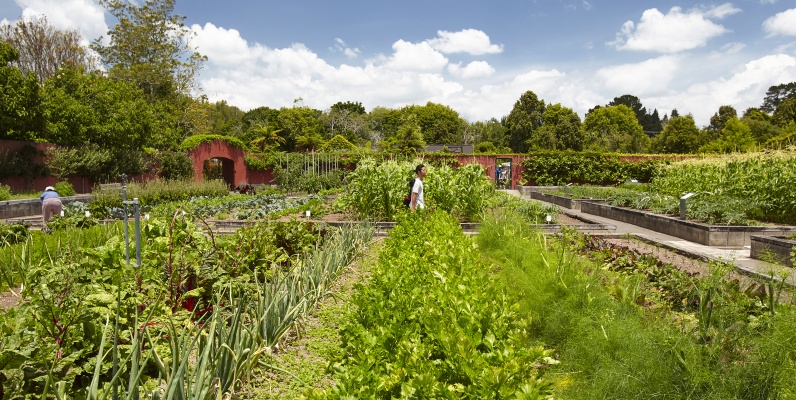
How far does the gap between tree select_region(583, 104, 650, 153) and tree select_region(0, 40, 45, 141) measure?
1782 inches

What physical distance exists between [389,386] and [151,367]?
1615 mm

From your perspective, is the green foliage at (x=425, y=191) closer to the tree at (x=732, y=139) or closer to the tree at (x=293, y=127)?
the tree at (x=732, y=139)


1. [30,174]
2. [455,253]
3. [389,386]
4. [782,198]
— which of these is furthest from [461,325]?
[30,174]

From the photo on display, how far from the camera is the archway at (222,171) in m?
29.7

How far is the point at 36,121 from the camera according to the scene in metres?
18.2

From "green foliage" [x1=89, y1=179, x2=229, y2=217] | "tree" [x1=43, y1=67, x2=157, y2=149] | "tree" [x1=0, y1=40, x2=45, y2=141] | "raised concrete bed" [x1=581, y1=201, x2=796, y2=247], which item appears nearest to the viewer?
"raised concrete bed" [x1=581, y1=201, x2=796, y2=247]

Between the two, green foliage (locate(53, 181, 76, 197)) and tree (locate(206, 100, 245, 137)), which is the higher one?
tree (locate(206, 100, 245, 137))

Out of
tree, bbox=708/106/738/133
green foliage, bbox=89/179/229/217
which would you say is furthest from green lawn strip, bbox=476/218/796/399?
tree, bbox=708/106/738/133

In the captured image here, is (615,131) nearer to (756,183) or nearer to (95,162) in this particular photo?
(756,183)

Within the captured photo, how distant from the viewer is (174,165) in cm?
2491

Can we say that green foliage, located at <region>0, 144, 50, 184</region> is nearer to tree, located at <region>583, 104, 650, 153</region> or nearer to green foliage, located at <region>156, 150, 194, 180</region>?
green foliage, located at <region>156, 150, 194, 180</region>

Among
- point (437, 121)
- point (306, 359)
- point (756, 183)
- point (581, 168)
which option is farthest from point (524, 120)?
point (306, 359)

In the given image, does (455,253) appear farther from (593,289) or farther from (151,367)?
(151,367)

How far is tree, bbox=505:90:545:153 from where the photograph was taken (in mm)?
52062
